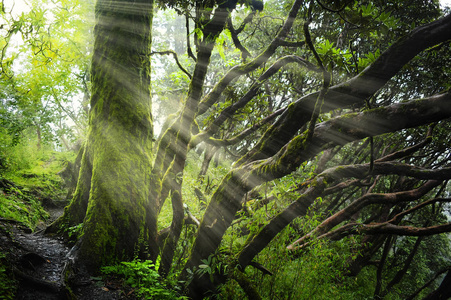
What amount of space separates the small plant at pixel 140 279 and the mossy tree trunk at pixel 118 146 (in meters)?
0.21

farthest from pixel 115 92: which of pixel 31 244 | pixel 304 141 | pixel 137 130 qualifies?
pixel 304 141

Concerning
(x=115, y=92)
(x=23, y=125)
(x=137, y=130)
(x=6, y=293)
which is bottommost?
(x=6, y=293)

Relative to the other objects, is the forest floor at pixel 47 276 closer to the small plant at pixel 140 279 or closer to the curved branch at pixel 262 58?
the small plant at pixel 140 279

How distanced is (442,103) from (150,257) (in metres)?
4.06

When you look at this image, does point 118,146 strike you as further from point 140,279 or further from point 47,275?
point 140,279

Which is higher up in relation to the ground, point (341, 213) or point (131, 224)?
point (341, 213)

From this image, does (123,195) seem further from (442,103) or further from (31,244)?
(442,103)

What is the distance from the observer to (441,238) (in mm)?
11648

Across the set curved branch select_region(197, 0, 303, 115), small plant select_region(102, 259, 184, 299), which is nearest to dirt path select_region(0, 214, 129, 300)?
small plant select_region(102, 259, 184, 299)

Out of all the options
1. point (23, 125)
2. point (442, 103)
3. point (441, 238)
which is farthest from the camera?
point (441, 238)

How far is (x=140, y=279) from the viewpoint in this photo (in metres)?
2.65

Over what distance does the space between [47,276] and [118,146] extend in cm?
177

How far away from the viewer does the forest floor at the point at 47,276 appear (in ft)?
6.71

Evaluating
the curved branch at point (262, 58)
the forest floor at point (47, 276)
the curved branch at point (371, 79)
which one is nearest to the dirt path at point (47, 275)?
the forest floor at point (47, 276)
